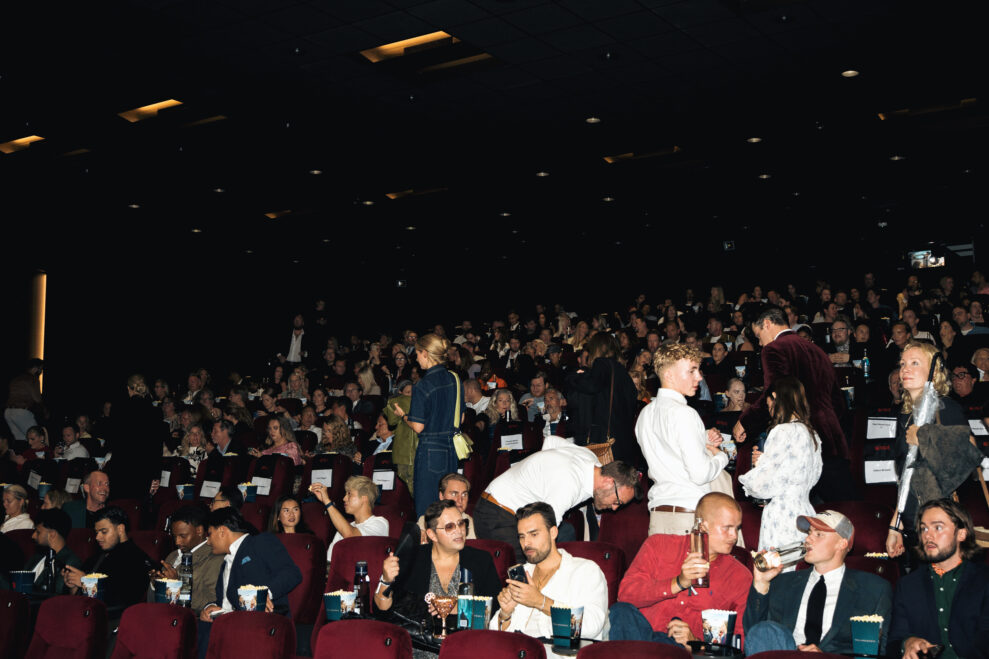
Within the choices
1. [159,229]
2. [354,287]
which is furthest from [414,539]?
[354,287]

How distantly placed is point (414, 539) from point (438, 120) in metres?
7.59

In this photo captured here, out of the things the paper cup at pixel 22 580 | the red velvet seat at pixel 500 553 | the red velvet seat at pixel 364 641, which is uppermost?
the red velvet seat at pixel 500 553

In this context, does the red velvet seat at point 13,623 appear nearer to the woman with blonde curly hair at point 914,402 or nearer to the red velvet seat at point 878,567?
the red velvet seat at point 878,567

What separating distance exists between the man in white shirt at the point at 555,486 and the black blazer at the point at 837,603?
711mm

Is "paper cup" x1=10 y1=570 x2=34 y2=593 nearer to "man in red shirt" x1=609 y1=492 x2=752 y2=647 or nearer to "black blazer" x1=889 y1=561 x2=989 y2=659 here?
"man in red shirt" x1=609 y1=492 x2=752 y2=647

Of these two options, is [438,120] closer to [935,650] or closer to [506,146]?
[506,146]

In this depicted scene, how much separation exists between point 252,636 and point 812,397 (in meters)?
2.99

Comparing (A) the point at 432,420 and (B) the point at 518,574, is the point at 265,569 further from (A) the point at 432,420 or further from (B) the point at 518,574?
(B) the point at 518,574

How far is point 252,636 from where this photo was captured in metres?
3.15

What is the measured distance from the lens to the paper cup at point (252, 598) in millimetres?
3479

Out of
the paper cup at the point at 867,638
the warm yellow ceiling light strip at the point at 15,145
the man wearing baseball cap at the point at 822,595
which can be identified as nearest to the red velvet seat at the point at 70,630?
the man wearing baseball cap at the point at 822,595

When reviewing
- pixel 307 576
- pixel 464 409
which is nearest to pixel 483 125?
pixel 464 409

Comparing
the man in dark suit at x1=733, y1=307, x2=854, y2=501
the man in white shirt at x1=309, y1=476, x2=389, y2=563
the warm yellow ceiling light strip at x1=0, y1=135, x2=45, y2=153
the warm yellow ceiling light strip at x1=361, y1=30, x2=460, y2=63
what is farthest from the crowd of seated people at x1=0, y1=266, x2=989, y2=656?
the warm yellow ceiling light strip at x1=361, y1=30, x2=460, y2=63

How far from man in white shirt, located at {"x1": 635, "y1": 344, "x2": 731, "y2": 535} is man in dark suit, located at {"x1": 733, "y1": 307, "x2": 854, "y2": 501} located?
71cm
